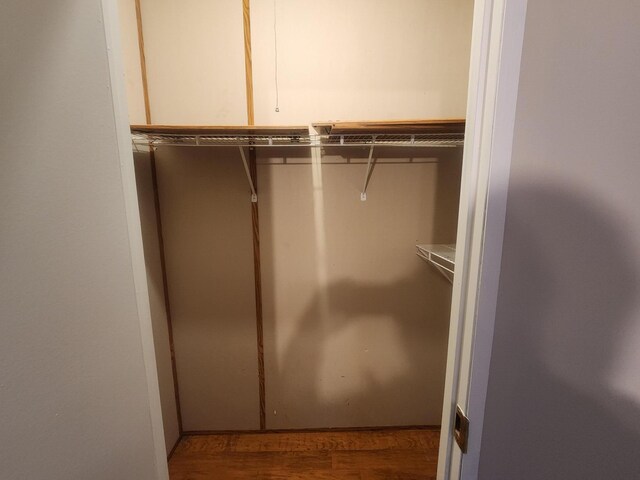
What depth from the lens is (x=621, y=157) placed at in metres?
0.53

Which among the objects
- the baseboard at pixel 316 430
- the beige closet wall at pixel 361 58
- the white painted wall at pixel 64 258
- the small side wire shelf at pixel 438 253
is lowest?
the baseboard at pixel 316 430

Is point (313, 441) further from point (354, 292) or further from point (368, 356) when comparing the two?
point (354, 292)

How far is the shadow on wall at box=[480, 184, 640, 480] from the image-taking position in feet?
1.77

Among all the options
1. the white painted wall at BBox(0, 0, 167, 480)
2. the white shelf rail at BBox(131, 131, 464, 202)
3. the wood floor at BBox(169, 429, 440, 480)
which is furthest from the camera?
the wood floor at BBox(169, 429, 440, 480)

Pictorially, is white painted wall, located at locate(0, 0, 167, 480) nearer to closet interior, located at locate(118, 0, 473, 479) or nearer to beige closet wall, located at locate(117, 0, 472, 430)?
closet interior, located at locate(118, 0, 473, 479)

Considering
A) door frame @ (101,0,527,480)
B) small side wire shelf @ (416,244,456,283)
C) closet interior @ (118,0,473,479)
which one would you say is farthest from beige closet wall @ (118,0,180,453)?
small side wire shelf @ (416,244,456,283)

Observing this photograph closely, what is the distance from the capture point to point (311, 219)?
1.63 m

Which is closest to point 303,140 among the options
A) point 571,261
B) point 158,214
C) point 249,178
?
point 249,178

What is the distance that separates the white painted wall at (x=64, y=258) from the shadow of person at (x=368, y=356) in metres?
1.21

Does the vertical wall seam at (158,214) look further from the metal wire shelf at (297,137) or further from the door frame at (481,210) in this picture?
the door frame at (481,210)

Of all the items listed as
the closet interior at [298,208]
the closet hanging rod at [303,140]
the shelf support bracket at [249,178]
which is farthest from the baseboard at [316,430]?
the closet hanging rod at [303,140]

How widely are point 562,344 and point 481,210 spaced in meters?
Result: 0.31

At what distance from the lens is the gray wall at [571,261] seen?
490mm

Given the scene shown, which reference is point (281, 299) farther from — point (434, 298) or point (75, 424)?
point (75, 424)
